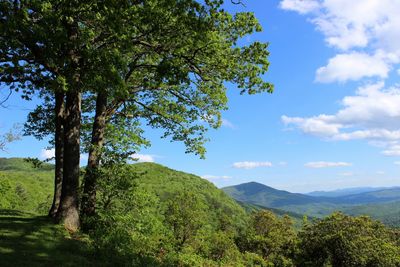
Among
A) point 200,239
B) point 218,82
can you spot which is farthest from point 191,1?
point 200,239

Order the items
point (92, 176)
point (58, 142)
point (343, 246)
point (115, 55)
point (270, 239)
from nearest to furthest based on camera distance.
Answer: point (115, 55)
point (92, 176)
point (58, 142)
point (343, 246)
point (270, 239)

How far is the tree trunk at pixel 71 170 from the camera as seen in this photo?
1925 cm

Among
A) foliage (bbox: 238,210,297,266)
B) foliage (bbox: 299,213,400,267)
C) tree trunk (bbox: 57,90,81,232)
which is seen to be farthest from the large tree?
foliage (bbox: 238,210,297,266)

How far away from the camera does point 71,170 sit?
1953 centimetres

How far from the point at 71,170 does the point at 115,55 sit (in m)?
7.27

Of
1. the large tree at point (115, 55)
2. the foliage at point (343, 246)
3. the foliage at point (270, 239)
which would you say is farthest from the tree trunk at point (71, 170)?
the foliage at point (270, 239)

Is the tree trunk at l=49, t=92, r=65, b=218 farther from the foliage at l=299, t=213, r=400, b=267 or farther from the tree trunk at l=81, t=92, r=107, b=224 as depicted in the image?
the foliage at l=299, t=213, r=400, b=267

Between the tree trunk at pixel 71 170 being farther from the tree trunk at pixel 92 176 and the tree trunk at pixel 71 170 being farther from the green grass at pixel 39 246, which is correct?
the green grass at pixel 39 246

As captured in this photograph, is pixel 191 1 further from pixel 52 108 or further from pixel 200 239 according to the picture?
pixel 200 239

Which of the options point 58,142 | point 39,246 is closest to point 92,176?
point 39,246

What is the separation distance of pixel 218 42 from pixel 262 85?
3.70 metres

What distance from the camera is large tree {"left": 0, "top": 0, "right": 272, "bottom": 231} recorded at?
1490 centimetres

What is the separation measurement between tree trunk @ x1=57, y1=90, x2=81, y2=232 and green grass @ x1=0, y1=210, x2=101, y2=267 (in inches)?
32.7

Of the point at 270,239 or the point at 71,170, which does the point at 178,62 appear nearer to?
the point at 71,170
